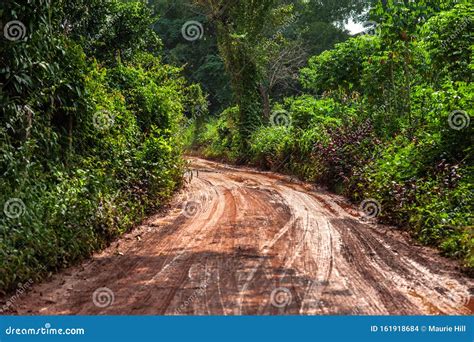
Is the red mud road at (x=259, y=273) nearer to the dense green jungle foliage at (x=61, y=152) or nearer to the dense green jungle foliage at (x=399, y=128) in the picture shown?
the dense green jungle foliage at (x=61, y=152)

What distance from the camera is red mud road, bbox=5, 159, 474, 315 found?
473cm

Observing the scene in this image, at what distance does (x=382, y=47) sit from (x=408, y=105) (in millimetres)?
1911

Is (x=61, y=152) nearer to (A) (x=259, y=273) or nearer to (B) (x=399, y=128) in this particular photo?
(A) (x=259, y=273)

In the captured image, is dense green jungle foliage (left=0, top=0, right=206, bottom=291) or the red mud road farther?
dense green jungle foliage (left=0, top=0, right=206, bottom=291)

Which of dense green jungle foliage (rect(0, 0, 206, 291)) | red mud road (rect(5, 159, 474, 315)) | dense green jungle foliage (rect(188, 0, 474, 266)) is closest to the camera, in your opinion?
red mud road (rect(5, 159, 474, 315))

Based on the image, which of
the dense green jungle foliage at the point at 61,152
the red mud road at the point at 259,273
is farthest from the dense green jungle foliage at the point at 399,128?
the dense green jungle foliage at the point at 61,152

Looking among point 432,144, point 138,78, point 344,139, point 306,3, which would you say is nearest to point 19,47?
point 138,78

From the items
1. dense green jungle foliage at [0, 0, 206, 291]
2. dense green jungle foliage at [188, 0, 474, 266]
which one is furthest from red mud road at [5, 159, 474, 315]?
dense green jungle foliage at [188, 0, 474, 266]

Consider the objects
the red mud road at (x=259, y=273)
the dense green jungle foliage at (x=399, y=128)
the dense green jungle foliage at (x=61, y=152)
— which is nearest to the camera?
the red mud road at (x=259, y=273)

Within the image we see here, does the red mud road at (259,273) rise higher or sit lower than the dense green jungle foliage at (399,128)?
lower

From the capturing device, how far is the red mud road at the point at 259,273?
4.73 metres

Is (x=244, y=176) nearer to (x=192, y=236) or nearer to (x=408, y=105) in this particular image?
(x=408, y=105)

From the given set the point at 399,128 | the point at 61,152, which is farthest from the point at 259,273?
the point at 399,128

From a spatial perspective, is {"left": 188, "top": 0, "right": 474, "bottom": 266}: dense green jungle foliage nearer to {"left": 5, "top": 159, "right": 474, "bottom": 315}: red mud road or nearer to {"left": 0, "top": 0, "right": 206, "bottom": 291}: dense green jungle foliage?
{"left": 5, "top": 159, "right": 474, "bottom": 315}: red mud road
